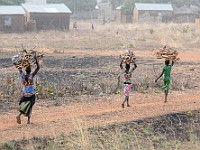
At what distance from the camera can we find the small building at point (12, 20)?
35688 millimetres

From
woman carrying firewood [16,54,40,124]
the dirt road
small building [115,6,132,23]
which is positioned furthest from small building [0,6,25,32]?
woman carrying firewood [16,54,40,124]

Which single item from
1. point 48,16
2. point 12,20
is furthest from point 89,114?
point 48,16

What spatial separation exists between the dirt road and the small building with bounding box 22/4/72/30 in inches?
1050

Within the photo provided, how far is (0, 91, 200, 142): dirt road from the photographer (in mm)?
8750

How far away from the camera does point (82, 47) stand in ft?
88.4

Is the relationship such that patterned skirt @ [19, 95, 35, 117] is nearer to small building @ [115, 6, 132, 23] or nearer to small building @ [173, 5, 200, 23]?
small building @ [115, 6, 132, 23]

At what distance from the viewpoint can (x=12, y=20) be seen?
3575cm

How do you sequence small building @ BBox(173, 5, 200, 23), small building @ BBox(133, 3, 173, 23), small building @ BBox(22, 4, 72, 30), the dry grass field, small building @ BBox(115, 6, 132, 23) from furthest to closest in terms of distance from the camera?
small building @ BBox(115, 6, 132, 23) → small building @ BBox(173, 5, 200, 23) → small building @ BBox(133, 3, 173, 23) → small building @ BBox(22, 4, 72, 30) → the dry grass field

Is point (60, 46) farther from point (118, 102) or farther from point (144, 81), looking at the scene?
point (118, 102)

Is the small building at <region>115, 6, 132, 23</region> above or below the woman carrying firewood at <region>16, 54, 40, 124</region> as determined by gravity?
above

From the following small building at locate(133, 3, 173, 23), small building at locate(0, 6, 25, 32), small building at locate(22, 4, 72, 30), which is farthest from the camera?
small building at locate(133, 3, 173, 23)

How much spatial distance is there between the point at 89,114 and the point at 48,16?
2930cm

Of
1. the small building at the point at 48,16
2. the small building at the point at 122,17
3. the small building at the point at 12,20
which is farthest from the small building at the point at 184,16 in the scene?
the small building at the point at 12,20

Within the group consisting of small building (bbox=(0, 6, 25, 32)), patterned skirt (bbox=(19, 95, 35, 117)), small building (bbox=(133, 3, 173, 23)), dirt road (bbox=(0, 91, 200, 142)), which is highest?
small building (bbox=(133, 3, 173, 23))
